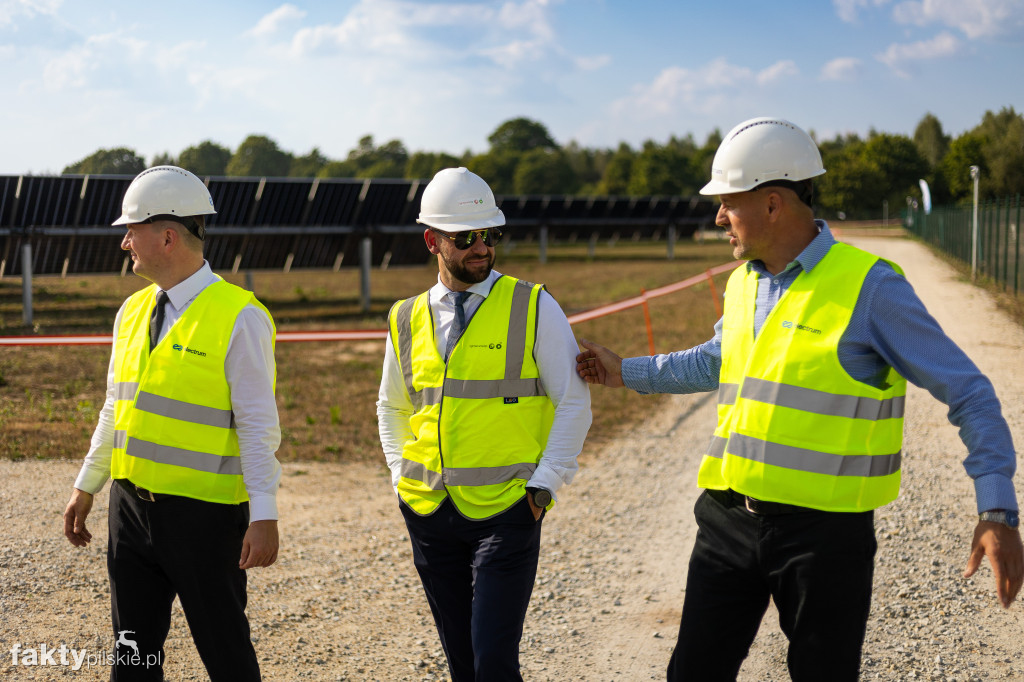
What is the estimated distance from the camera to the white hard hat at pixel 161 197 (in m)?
3.20

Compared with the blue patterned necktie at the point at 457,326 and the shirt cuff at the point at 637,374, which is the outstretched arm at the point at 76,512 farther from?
the shirt cuff at the point at 637,374

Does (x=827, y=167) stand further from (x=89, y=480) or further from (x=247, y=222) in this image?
(x=89, y=480)

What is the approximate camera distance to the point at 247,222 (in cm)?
2077

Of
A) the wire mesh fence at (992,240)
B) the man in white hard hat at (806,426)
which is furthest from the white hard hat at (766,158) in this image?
the wire mesh fence at (992,240)

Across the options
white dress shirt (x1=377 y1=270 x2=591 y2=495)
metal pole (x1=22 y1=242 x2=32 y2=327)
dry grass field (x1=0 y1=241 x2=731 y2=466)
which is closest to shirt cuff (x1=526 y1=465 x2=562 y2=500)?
white dress shirt (x1=377 y1=270 x2=591 y2=495)

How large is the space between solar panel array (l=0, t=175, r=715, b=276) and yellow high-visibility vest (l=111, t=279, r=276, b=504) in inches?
674

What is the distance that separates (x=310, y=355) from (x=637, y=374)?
1252 cm

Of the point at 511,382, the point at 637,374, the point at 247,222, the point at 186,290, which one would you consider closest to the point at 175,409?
the point at 186,290

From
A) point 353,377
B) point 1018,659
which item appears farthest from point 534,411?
point 353,377

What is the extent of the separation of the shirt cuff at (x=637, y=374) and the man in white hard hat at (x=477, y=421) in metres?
0.23

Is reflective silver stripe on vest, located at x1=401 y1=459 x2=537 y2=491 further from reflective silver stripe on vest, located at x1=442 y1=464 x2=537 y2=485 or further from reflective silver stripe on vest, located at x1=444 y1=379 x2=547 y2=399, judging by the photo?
reflective silver stripe on vest, located at x1=444 y1=379 x2=547 y2=399

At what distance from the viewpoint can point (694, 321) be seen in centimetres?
1880

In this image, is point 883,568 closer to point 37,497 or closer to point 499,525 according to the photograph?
point 499,525

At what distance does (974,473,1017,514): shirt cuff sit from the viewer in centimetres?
241
